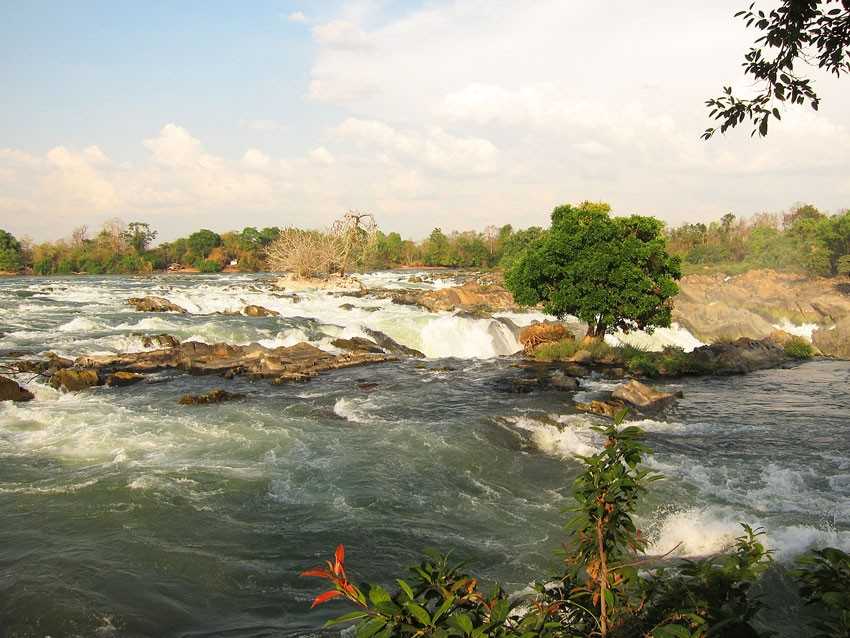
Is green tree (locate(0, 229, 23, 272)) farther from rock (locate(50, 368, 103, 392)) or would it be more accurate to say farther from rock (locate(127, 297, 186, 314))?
rock (locate(50, 368, 103, 392))

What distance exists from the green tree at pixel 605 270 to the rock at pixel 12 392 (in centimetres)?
1631

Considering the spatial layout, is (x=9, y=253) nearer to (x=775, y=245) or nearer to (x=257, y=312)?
(x=257, y=312)

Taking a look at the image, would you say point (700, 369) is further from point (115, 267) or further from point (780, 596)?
point (115, 267)

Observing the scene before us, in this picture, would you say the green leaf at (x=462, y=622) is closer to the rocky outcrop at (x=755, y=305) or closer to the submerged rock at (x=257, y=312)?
the rocky outcrop at (x=755, y=305)

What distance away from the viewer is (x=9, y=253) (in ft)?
212

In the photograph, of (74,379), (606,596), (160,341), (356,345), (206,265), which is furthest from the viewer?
(206,265)

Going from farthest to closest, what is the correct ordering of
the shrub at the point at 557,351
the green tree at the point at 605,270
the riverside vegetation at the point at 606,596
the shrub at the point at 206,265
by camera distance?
the shrub at the point at 206,265 → the shrub at the point at 557,351 → the green tree at the point at 605,270 → the riverside vegetation at the point at 606,596

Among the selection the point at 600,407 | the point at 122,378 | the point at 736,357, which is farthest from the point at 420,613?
the point at 736,357

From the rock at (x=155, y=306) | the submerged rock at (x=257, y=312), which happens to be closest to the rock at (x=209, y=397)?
the submerged rock at (x=257, y=312)

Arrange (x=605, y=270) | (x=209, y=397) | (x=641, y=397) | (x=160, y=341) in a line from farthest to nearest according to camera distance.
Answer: (x=160, y=341) → (x=605, y=270) → (x=641, y=397) → (x=209, y=397)

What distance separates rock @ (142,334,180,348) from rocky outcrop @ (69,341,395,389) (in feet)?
Answer: 2.01

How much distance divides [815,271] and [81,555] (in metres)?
53.6

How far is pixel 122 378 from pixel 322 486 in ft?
33.3

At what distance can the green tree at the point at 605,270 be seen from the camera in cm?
2058
